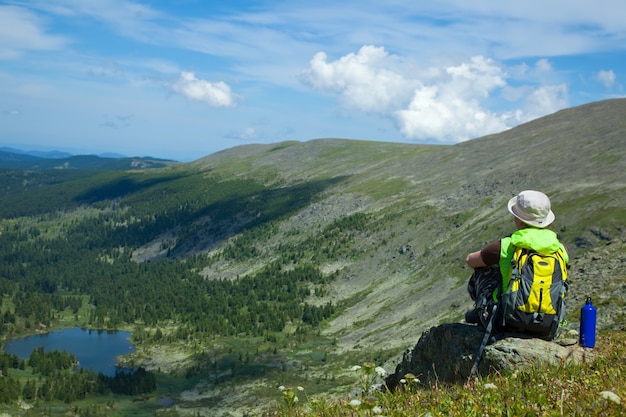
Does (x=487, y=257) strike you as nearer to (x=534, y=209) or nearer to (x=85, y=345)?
(x=534, y=209)

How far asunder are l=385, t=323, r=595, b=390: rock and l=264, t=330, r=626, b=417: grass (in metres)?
0.68

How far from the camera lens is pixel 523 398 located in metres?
8.34

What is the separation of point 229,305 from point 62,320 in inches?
2376

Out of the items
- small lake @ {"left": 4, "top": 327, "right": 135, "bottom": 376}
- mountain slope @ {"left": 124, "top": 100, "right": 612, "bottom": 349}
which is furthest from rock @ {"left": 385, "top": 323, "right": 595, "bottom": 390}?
small lake @ {"left": 4, "top": 327, "right": 135, "bottom": 376}

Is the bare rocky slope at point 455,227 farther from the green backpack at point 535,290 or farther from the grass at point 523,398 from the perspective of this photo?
the grass at point 523,398

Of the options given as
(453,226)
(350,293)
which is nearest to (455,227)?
(453,226)

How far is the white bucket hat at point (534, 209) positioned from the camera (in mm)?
12523

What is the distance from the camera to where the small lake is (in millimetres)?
131375

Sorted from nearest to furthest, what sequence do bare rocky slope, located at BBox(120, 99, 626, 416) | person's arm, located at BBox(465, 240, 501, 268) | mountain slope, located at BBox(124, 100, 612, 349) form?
person's arm, located at BBox(465, 240, 501, 268)
bare rocky slope, located at BBox(120, 99, 626, 416)
mountain slope, located at BBox(124, 100, 612, 349)

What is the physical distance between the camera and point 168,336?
148375mm

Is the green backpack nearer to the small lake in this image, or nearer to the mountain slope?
the mountain slope

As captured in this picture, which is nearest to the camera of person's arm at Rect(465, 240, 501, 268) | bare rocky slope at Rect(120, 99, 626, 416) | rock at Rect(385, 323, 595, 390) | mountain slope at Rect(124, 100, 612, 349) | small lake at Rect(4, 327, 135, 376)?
rock at Rect(385, 323, 595, 390)

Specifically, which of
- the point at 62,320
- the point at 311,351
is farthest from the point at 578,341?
the point at 62,320

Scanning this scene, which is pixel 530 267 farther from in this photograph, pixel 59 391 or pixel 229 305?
pixel 229 305
